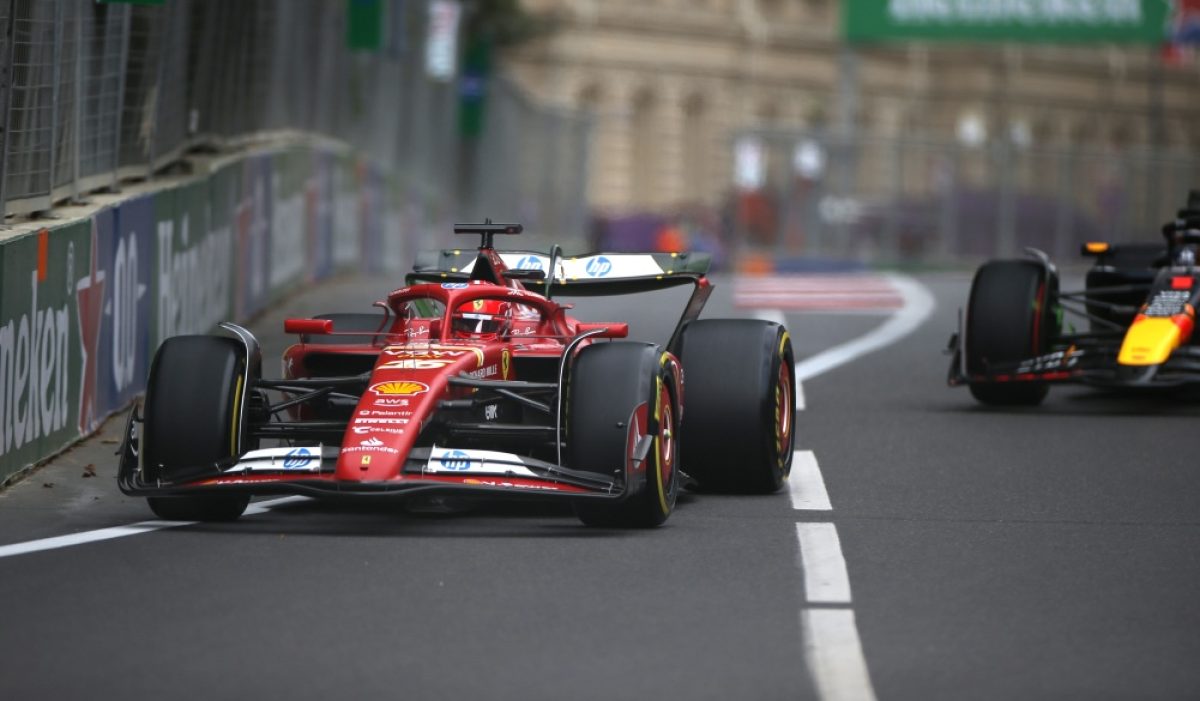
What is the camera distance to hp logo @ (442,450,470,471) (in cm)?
848

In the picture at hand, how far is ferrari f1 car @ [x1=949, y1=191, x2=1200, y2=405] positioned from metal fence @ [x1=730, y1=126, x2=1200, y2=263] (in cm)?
2179

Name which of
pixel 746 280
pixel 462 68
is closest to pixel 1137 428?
pixel 746 280

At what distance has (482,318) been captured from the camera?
991 centimetres

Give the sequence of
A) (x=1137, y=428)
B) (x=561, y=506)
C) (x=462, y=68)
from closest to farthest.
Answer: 1. (x=561, y=506)
2. (x=1137, y=428)
3. (x=462, y=68)

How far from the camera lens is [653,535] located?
8773 mm

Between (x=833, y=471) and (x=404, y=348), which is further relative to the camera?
(x=833, y=471)

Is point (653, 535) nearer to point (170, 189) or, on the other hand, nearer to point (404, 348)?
point (404, 348)

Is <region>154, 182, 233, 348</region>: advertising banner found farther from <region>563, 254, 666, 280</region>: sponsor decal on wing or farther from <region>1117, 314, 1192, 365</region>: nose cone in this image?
<region>1117, 314, 1192, 365</region>: nose cone

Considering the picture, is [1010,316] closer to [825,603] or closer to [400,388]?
[400,388]

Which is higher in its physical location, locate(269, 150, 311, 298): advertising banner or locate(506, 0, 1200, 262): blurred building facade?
locate(506, 0, 1200, 262): blurred building facade

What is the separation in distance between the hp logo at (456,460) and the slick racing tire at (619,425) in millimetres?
422

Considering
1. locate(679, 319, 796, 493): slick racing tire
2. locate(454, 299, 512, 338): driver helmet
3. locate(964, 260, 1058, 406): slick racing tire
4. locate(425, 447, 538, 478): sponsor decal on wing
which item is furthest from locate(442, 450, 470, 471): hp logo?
locate(964, 260, 1058, 406): slick racing tire

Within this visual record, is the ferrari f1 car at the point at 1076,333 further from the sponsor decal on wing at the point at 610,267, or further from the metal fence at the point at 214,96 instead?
the metal fence at the point at 214,96

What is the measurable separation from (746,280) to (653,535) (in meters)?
20.6
